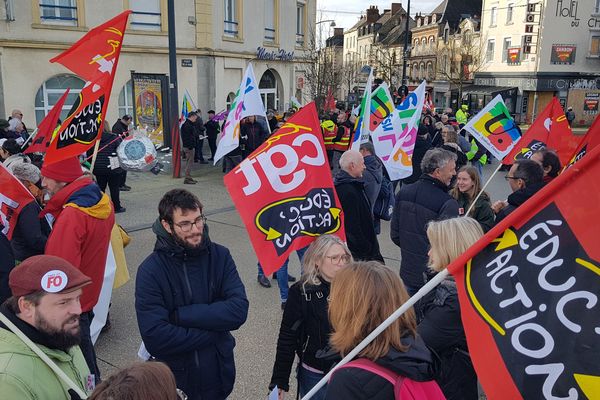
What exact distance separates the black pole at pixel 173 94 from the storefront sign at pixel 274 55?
9.61m

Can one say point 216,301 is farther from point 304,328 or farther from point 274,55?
point 274,55

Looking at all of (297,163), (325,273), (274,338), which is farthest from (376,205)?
(325,273)

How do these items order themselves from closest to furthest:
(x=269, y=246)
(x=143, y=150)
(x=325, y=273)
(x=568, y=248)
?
(x=568, y=248) → (x=325, y=273) → (x=269, y=246) → (x=143, y=150)

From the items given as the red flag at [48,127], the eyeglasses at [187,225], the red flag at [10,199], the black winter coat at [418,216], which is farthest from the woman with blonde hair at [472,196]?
the red flag at [48,127]

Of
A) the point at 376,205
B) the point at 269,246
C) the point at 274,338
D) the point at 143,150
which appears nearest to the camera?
the point at 269,246

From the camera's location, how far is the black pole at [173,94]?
12594 millimetres

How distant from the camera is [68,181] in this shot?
430 cm

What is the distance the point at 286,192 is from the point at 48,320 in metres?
2.13

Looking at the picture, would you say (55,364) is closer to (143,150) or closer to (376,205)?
(376,205)

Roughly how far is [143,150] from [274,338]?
696 centimetres

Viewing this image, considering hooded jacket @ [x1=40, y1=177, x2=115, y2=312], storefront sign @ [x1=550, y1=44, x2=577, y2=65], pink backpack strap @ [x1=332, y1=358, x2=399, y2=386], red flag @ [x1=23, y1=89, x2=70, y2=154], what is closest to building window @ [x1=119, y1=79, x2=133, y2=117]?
red flag @ [x1=23, y1=89, x2=70, y2=154]

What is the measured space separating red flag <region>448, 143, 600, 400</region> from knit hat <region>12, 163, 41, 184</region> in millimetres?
4222

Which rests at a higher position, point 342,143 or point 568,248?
point 568,248

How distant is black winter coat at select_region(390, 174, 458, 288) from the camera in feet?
14.9
